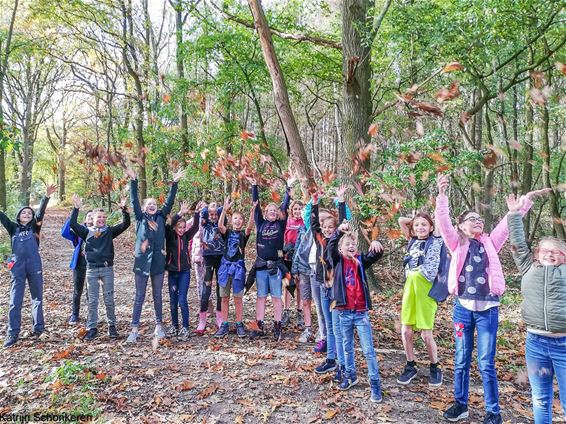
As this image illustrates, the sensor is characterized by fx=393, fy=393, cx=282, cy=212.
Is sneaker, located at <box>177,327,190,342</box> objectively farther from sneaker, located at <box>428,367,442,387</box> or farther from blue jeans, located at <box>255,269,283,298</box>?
sneaker, located at <box>428,367,442,387</box>

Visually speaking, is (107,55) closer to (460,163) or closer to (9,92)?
(9,92)

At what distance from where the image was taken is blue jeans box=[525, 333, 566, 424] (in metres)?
3.35

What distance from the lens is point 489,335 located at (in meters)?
3.79

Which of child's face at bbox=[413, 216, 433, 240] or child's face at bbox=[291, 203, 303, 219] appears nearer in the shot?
child's face at bbox=[413, 216, 433, 240]

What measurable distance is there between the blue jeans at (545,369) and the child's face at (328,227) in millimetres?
2277

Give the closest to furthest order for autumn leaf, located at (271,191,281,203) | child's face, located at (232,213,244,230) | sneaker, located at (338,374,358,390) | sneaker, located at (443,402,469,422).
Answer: sneaker, located at (443,402,469,422), sneaker, located at (338,374,358,390), child's face, located at (232,213,244,230), autumn leaf, located at (271,191,281,203)

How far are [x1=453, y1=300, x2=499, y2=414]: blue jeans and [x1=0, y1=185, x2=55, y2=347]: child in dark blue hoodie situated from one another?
6164 millimetres

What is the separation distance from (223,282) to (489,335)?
12.9ft

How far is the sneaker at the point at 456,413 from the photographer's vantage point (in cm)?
401

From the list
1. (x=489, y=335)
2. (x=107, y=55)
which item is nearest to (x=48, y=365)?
(x=489, y=335)

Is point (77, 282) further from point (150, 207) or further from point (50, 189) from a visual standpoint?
point (150, 207)

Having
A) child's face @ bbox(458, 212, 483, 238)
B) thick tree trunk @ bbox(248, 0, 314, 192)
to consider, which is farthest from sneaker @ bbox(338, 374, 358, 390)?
thick tree trunk @ bbox(248, 0, 314, 192)

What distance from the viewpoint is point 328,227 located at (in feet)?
16.0

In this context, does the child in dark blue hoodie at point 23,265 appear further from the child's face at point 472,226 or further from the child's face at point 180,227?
the child's face at point 472,226
